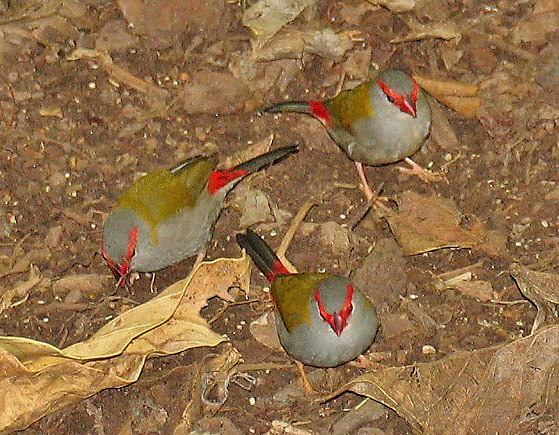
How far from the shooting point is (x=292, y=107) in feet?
23.1

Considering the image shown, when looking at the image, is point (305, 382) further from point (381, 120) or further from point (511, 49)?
point (511, 49)

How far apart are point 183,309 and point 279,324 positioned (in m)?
0.59

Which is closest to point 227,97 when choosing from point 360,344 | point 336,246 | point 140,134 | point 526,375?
point 140,134

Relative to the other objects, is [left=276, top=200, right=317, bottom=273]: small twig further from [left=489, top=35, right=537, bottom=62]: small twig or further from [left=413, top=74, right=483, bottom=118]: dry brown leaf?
[left=489, top=35, right=537, bottom=62]: small twig

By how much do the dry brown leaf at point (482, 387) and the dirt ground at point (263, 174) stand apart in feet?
0.28

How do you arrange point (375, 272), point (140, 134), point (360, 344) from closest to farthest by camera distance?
point (360, 344) → point (375, 272) → point (140, 134)

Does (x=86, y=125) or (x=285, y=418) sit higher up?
(x=86, y=125)

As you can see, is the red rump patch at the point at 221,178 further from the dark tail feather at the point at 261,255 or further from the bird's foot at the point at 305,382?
the bird's foot at the point at 305,382

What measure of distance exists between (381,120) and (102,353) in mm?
2346

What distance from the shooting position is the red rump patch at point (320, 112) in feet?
22.9

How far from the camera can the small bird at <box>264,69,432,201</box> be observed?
6613 millimetres

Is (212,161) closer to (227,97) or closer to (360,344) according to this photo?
(227,97)

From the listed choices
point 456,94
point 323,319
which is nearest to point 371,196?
point 456,94

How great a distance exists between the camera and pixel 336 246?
6629 mm
